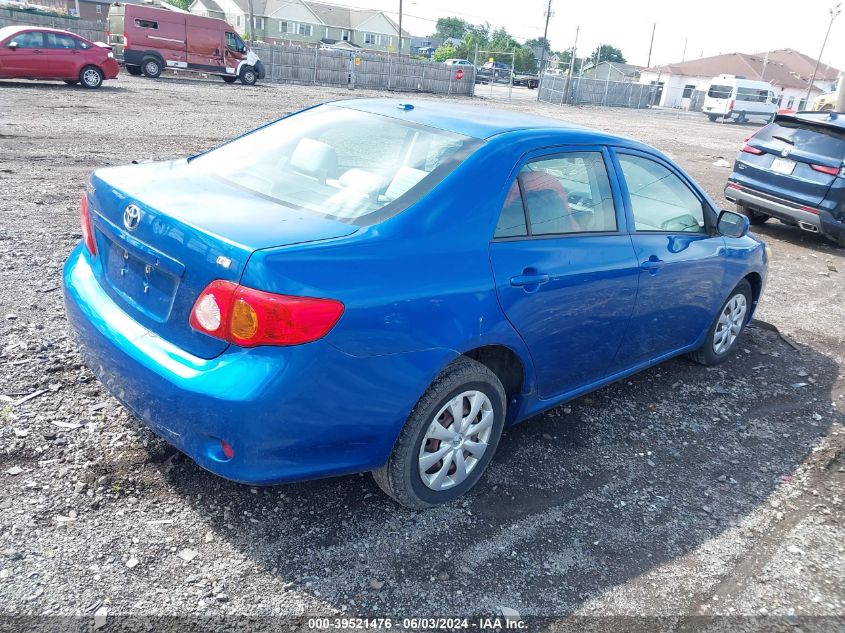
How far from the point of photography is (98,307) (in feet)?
9.97

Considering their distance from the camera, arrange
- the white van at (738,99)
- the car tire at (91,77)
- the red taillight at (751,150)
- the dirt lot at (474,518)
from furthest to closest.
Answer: the white van at (738,99)
the car tire at (91,77)
the red taillight at (751,150)
the dirt lot at (474,518)

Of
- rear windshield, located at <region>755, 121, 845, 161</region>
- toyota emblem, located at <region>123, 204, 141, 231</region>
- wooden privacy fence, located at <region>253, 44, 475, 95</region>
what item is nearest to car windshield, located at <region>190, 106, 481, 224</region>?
toyota emblem, located at <region>123, 204, 141, 231</region>

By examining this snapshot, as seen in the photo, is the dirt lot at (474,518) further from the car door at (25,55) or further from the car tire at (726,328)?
the car door at (25,55)

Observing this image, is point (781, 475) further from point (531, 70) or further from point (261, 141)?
point (531, 70)

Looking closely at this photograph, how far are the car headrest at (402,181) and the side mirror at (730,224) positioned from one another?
2530 millimetres

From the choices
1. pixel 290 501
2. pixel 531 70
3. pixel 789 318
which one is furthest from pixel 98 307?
pixel 531 70

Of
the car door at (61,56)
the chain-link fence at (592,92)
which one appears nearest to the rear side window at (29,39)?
the car door at (61,56)

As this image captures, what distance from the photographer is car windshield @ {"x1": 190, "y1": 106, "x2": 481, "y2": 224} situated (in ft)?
9.87

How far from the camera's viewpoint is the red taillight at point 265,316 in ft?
7.96

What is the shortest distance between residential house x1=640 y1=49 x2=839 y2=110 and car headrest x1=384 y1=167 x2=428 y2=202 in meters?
68.4

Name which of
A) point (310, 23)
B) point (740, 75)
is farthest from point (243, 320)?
point (310, 23)

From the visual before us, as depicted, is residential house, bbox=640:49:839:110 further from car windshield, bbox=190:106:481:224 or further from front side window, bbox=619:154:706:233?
car windshield, bbox=190:106:481:224

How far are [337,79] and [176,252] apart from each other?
35.8 metres

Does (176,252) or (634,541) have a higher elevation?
(176,252)
